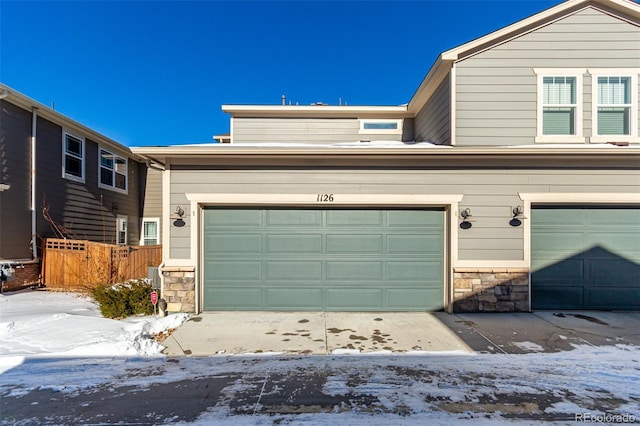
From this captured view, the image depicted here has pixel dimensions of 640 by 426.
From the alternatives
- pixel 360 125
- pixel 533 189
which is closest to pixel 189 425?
pixel 533 189

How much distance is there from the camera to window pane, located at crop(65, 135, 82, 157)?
389 inches

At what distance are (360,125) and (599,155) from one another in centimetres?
622

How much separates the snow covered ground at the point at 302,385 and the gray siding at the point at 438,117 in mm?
A: 4629

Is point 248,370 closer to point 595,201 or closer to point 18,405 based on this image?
point 18,405

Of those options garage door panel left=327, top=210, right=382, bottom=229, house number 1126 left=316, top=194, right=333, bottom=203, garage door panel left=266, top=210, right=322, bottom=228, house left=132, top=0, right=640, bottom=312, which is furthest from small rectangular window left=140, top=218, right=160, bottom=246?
garage door panel left=327, top=210, right=382, bottom=229

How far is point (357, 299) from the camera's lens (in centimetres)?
602

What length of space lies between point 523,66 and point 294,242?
6273mm

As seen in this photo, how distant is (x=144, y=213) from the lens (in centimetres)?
1408

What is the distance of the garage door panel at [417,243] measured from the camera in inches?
239

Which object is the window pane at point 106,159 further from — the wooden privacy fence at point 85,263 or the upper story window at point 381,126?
the upper story window at point 381,126

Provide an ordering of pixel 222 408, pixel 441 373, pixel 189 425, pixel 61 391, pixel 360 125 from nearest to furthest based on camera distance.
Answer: pixel 189 425 < pixel 222 408 < pixel 61 391 < pixel 441 373 < pixel 360 125

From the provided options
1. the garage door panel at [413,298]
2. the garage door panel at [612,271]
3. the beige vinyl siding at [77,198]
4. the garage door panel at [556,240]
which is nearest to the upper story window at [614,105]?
the garage door panel at [556,240]

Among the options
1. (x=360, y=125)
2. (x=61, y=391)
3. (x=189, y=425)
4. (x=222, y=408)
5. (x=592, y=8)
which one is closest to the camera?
(x=189, y=425)

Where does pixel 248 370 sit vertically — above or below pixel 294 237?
below
